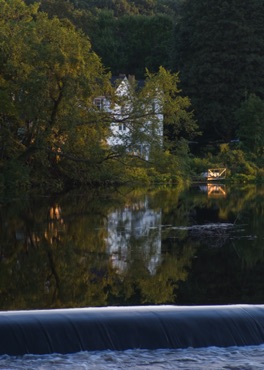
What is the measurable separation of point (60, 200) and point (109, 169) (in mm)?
8233

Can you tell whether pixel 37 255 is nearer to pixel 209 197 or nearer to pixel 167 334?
pixel 167 334

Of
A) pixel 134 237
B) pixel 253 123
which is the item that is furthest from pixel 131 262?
pixel 253 123

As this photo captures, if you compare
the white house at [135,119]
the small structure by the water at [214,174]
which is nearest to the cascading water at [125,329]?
the white house at [135,119]

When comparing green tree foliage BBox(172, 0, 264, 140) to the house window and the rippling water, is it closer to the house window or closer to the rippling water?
the house window

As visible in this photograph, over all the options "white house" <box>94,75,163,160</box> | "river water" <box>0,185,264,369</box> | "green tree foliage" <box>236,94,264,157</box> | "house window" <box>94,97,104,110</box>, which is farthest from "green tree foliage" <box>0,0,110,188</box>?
"green tree foliage" <box>236,94,264,157</box>

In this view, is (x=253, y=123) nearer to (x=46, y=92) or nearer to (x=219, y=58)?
(x=219, y=58)

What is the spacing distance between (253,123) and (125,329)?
151ft

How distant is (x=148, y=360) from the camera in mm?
10320

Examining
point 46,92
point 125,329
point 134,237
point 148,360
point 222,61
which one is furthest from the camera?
point 222,61

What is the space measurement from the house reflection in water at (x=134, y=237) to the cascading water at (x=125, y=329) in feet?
13.6

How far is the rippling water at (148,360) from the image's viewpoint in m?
10.0

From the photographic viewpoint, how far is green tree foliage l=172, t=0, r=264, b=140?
200 feet

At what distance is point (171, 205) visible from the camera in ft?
98.8

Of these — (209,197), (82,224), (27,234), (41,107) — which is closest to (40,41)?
(41,107)
